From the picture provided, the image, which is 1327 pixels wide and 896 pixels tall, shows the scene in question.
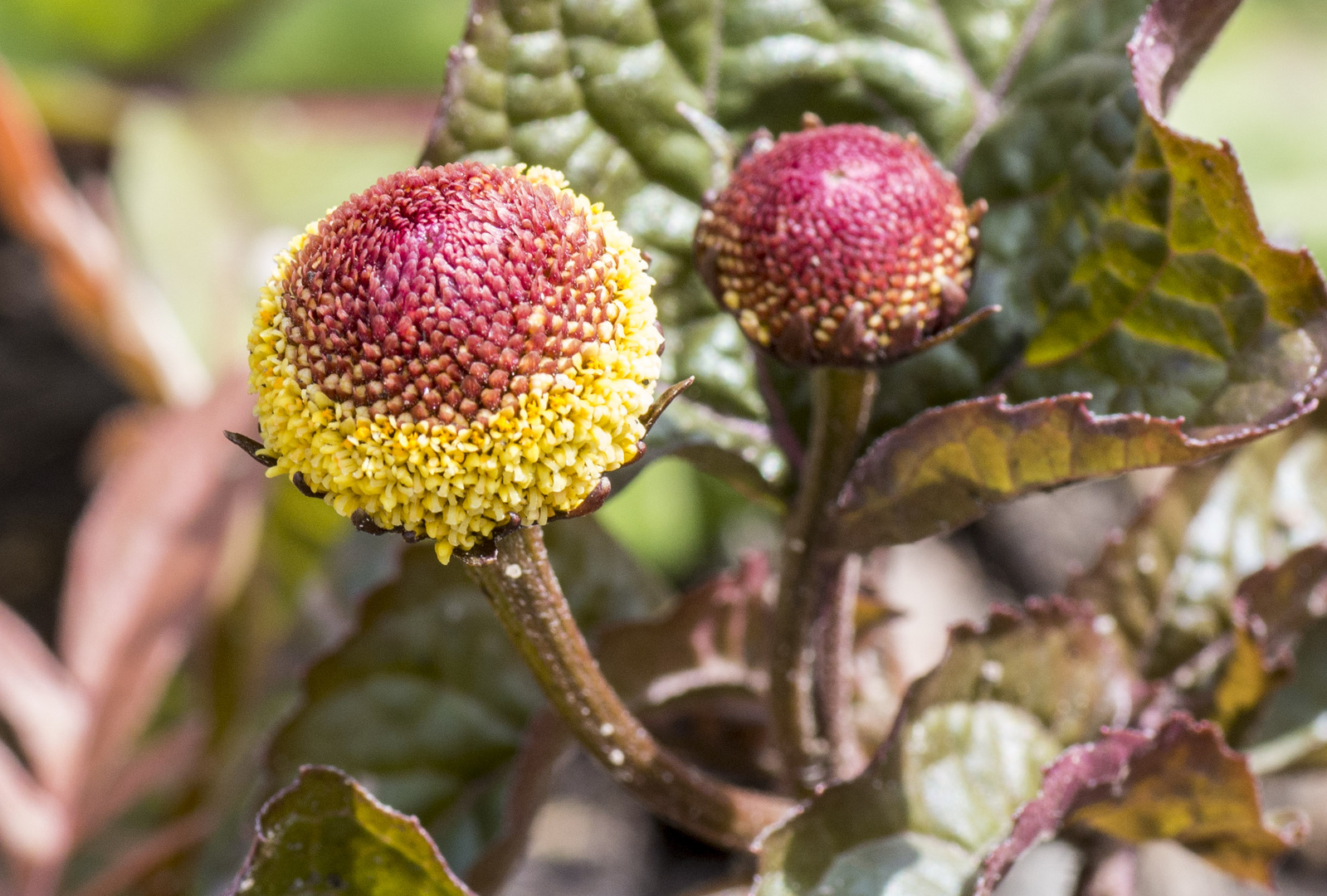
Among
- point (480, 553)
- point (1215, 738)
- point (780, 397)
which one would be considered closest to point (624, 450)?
point (480, 553)

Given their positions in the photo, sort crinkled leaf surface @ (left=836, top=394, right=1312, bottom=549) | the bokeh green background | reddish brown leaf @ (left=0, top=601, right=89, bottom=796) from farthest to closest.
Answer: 1. the bokeh green background
2. reddish brown leaf @ (left=0, top=601, right=89, bottom=796)
3. crinkled leaf surface @ (left=836, top=394, right=1312, bottom=549)

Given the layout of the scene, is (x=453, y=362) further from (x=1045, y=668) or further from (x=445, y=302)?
(x=1045, y=668)

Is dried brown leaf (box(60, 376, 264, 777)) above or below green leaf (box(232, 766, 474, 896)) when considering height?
below

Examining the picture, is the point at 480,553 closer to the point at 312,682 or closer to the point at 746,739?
the point at 312,682

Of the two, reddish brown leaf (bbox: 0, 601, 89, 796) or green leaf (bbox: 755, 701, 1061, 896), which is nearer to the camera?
green leaf (bbox: 755, 701, 1061, 896)

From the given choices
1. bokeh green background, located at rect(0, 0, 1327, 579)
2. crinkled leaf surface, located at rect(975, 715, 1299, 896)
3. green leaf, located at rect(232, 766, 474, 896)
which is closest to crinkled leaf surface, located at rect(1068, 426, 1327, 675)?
crinkled leaf surface, located at rect(975, 715, 1299, 896)

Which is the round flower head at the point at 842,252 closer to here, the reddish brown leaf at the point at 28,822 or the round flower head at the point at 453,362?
the round flower head at the point at 453,362

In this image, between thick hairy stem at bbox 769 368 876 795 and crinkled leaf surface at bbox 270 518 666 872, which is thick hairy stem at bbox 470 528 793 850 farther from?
crinkled leaf surface at bbox 270 518 666 872

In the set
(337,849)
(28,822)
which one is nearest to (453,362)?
(337,849)
